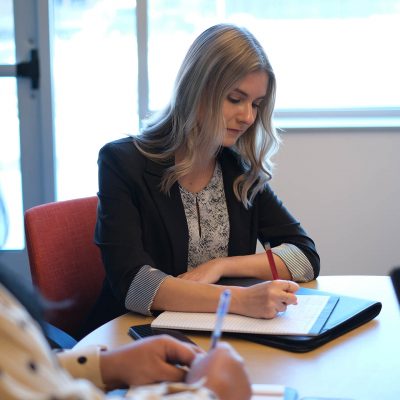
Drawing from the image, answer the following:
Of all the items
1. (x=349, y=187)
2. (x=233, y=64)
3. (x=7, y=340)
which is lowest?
(x=349, y=187)

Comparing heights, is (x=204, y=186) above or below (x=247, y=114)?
below

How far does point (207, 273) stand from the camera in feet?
5.67

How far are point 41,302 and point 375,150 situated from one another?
2.37m

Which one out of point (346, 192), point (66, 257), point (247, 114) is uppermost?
point (247, 114)

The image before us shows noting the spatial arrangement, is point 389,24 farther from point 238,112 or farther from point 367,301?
point 367,301

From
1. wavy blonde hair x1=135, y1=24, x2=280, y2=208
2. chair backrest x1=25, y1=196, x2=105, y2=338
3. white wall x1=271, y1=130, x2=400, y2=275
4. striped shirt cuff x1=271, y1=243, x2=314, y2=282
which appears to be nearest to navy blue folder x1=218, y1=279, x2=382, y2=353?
striped shirt cuff x1=271, y1=243, x2=314, y2=282

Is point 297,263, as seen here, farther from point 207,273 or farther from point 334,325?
point 334,325

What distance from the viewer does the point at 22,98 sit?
133 inches

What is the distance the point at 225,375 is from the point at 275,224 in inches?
41.8

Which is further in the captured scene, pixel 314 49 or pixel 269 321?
pixel 314 49

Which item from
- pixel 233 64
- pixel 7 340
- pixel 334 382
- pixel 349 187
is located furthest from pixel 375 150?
pixel 7 340

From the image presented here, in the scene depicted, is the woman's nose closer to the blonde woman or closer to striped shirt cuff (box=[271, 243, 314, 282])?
the blonde woman

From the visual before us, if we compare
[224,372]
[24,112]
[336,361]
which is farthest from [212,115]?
[24,112]

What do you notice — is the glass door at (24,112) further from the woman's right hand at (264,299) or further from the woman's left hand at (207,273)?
the woman's right hand at (264,299)
